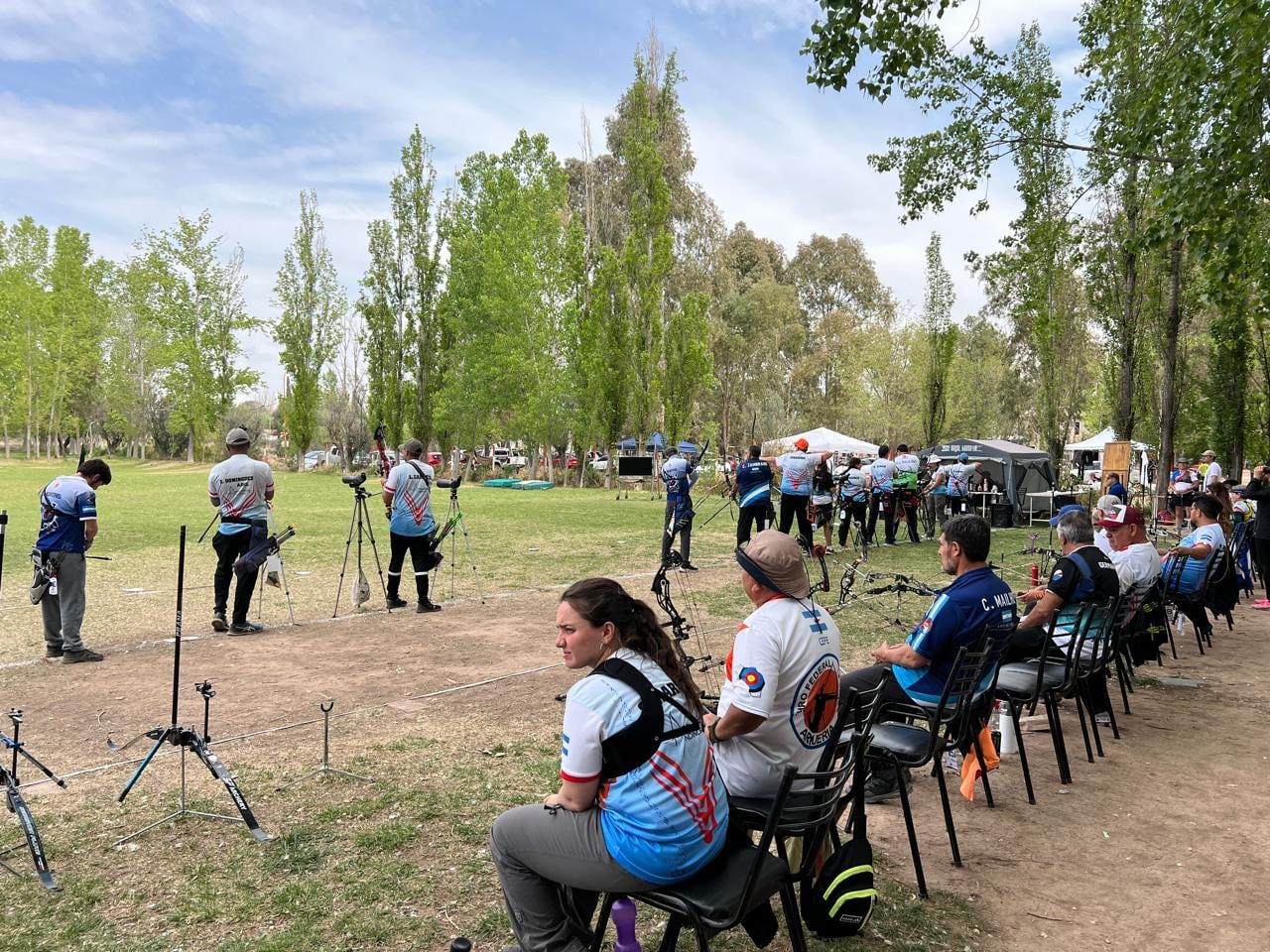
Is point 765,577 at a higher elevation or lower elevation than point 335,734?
higher

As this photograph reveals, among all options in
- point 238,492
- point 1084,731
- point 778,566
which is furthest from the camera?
point 238,492

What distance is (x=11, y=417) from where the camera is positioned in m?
60.9

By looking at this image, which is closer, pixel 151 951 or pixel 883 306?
pixel 151 951

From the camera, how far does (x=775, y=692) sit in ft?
9.69

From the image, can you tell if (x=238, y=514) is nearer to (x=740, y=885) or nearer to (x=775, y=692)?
(x=775, y=692)

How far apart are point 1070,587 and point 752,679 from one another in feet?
10.7

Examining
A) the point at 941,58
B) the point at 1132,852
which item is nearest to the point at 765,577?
the point at 1132,852

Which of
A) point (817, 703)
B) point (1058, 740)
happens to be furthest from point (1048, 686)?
point (817, 703)

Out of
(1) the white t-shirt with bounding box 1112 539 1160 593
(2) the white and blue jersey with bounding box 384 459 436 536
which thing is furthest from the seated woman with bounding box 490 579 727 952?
(2) the white and blue jersey with bounding box 384 459 436 536

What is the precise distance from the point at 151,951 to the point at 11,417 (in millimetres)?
70891

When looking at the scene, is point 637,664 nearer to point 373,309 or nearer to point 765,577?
point 765,577

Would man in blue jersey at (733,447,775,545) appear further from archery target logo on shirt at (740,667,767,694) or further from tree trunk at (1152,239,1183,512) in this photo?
archery target logo on shirt at (740,667,767,694)

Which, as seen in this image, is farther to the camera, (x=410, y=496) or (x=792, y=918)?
(x=410, y=496)

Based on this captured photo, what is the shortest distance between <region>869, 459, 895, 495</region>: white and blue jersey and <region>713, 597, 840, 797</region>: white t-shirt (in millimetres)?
13189
